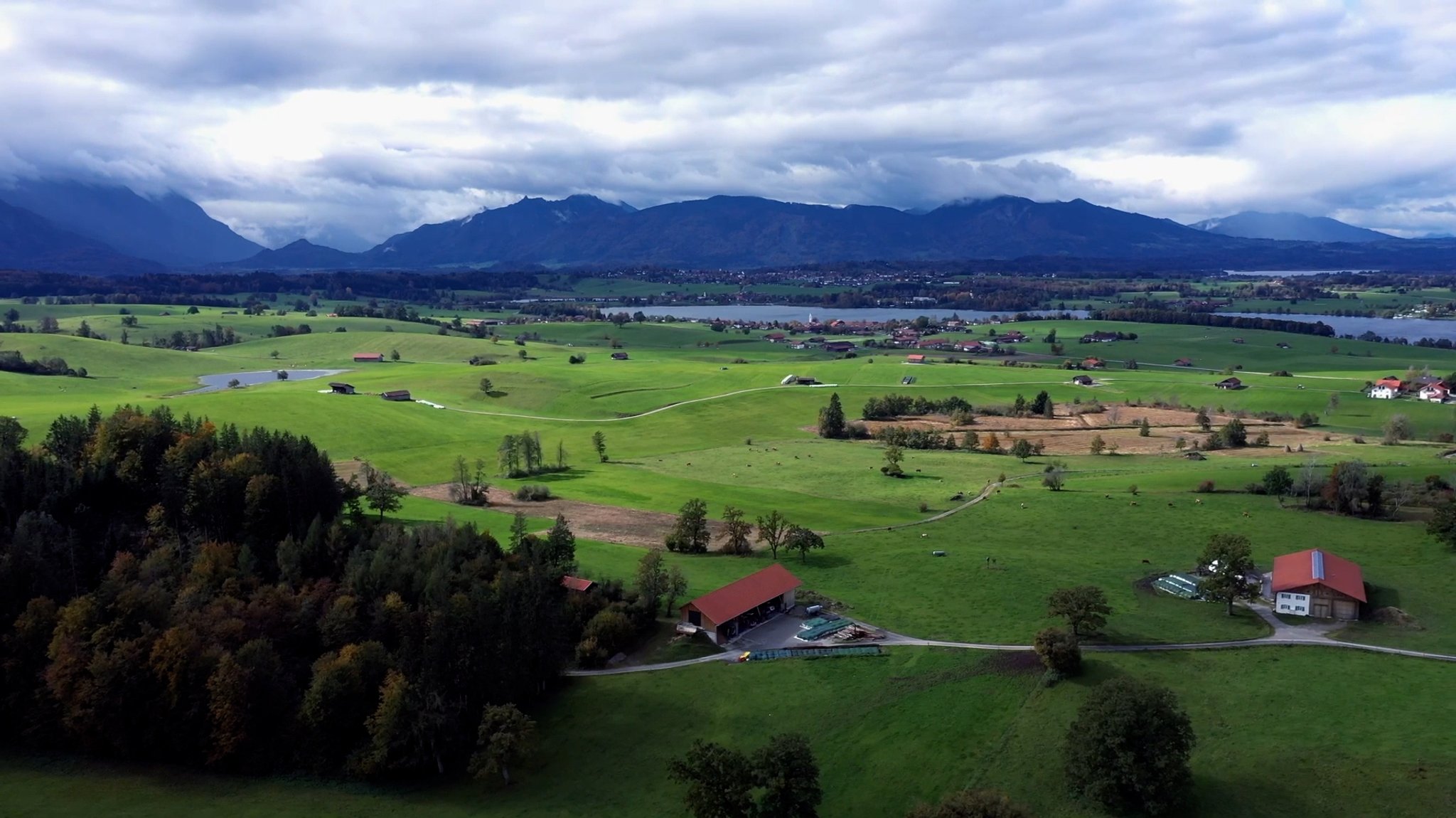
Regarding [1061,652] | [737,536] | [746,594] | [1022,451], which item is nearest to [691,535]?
[737,536]

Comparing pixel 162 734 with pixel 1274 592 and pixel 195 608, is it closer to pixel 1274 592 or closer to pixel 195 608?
pixel 195 608

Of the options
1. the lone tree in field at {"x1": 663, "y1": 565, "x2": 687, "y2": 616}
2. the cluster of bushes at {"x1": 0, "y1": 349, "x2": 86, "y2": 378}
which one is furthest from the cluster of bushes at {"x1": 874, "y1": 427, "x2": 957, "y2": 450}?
the cluster of bushes at {"x1": 0, "y1": 349, "x2": 86, "y2": 378}

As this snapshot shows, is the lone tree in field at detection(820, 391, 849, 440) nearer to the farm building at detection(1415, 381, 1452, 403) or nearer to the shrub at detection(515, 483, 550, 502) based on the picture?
the shrub at detection(515, 483, 550, 502)

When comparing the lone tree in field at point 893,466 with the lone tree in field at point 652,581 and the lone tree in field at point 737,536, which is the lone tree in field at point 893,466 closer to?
the lone tree in field at point 737,536

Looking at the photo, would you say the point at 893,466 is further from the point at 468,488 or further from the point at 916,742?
the point at 916,742

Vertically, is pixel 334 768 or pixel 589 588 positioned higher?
pixel 589 588

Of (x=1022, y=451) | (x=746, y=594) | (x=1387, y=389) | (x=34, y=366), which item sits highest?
(x=34, y=366)

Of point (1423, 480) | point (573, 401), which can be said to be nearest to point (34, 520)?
point (573, 401)
